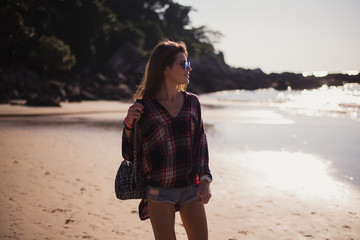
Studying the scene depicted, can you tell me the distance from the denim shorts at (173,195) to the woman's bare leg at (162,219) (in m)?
0.04

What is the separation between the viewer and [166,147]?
2398 millimetres

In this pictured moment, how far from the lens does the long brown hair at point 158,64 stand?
2.54 m

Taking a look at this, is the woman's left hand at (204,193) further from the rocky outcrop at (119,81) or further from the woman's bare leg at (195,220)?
the rocky outcrop at (119,81)

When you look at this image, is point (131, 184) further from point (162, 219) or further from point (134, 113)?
point (134, 113)

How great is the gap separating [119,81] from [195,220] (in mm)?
39212

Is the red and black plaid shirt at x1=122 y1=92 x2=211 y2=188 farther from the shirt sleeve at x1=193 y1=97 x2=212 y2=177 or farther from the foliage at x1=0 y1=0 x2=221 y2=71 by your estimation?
the foliage at x1=0 y1=0 x2=221 y2=71

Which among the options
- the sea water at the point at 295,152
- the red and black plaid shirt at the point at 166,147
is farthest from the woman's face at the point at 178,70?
the sea water at the point at 295,152

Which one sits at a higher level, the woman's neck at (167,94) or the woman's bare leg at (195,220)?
the woman's neck at (167,94)

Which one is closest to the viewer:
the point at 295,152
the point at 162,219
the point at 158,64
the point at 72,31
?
the point at 162,219

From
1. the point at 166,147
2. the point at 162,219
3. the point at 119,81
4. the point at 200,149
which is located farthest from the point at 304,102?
the point at 162,219

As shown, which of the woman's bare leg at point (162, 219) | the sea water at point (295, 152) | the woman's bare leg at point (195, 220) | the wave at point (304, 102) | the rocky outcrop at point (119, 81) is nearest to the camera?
the woman's bare leg at point (162, 219)

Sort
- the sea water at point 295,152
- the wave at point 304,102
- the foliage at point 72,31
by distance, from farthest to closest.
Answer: the foliage at point 72,31 → the wave at point 304,102 → the sea water at point 295,152

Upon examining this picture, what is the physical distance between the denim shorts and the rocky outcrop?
5.51 feet

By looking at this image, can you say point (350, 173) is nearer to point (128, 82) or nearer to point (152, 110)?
point (152, 110)
